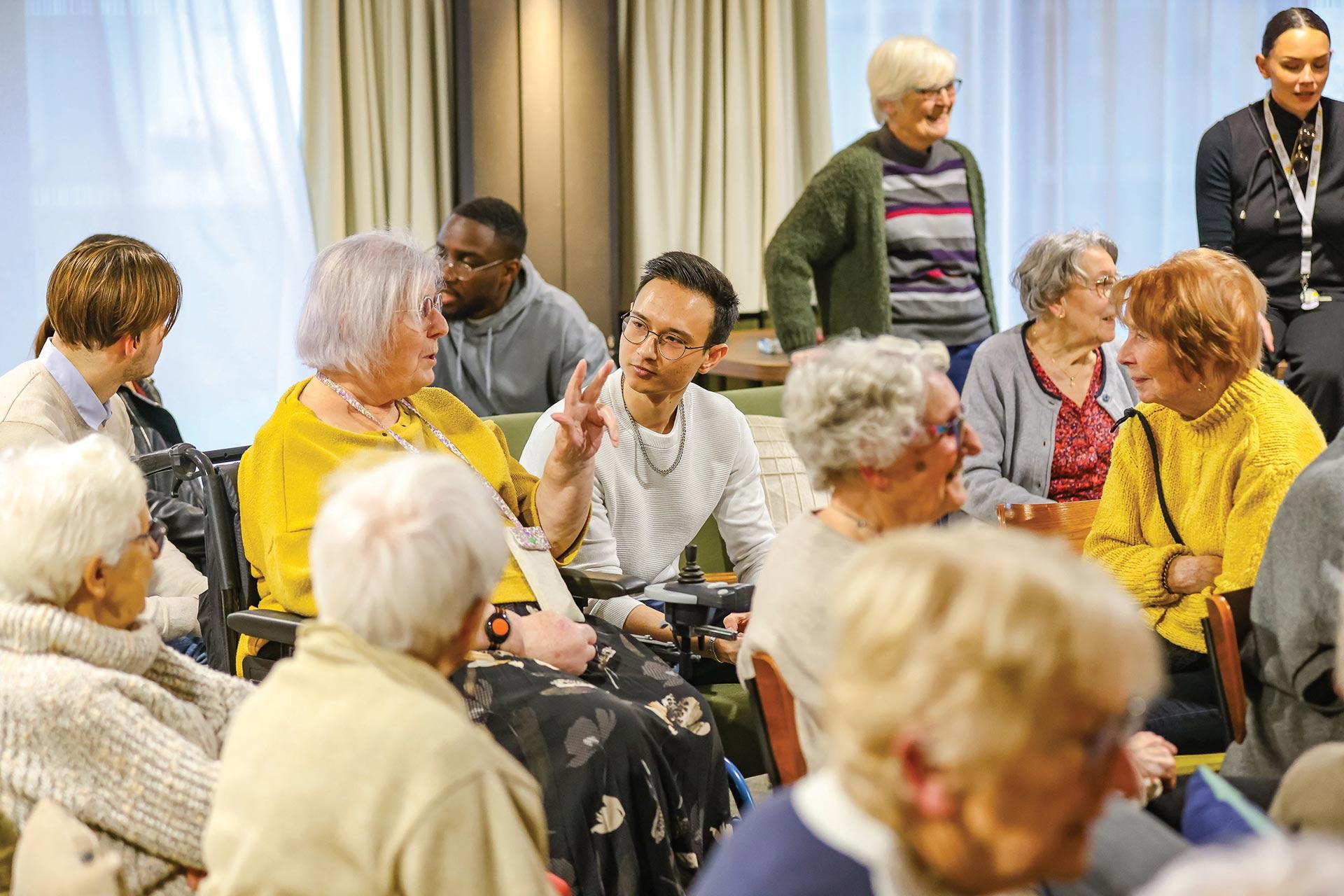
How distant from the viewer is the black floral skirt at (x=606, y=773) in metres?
1.98

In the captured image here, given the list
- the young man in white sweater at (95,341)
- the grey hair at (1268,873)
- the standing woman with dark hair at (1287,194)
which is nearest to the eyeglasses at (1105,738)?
the grey hair at (1268,873)

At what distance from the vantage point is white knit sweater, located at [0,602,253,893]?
1.46 metres

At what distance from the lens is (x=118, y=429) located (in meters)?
2.82

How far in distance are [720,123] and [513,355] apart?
1.97 m

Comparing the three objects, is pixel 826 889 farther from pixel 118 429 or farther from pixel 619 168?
pixel 619 168

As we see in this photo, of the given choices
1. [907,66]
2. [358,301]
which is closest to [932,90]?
[907,66]

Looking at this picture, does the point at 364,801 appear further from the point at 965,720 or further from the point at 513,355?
the point at 513,355

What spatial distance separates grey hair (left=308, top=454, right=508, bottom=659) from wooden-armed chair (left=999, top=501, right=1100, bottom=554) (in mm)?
1690

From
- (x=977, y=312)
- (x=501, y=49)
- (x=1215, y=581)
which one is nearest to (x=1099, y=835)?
(x=1215, y=581)

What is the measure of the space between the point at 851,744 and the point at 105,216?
4.23 metres

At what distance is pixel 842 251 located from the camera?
4180mm

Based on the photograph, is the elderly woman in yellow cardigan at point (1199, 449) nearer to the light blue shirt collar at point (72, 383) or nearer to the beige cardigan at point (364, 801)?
the beige cardigan at point (364, 801)

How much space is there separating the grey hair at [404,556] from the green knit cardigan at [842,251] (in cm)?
283

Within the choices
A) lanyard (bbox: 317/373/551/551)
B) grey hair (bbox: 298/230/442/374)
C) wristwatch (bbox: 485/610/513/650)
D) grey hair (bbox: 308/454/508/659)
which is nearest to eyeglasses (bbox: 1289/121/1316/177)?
lanyard (bbox: 317/373/551/551)
